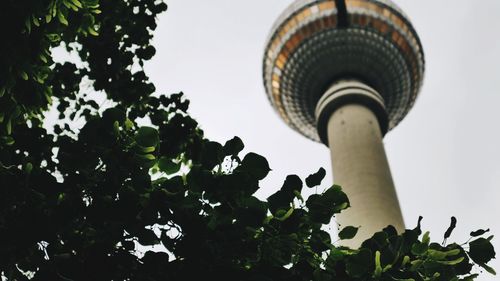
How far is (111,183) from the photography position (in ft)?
11.3

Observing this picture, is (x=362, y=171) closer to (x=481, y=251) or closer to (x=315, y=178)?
(x=481, y=251)

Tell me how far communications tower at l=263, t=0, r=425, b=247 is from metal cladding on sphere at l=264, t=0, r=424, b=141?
0.05 metres

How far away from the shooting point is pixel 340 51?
26469 mm

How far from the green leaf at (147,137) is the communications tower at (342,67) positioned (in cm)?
1740

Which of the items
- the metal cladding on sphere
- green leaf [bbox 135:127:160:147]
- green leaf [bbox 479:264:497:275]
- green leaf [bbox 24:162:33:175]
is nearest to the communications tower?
the metal cladding on sphere

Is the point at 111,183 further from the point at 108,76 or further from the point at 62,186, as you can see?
the point at 108,76

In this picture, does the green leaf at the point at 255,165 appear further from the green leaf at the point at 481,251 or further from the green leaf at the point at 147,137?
the green leaf at the point at 481,251

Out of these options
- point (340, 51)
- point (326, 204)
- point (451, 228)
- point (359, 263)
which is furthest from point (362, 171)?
point (359, 263)

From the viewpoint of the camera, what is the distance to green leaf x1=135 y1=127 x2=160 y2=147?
130 inches

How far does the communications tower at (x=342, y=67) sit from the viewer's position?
74.4ft

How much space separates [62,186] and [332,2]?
81.6 feet

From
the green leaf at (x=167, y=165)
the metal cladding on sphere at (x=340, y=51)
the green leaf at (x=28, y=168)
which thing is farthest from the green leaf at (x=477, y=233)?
the metal cladding on sphere at (x=340, y=51)

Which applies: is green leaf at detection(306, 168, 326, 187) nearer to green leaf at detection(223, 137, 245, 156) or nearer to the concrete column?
green leaf at detection(223, 137, 245, 156)

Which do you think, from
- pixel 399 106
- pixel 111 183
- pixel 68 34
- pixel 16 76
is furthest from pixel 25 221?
pixel 399 106
